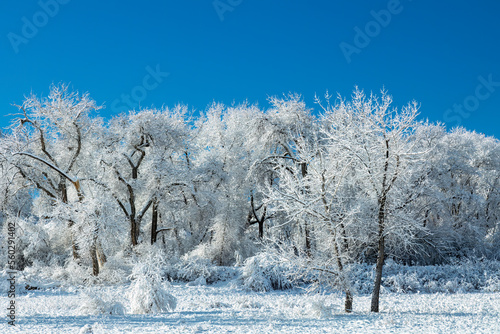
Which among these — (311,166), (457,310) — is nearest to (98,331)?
(311,166)

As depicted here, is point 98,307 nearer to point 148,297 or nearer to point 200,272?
point 148,297

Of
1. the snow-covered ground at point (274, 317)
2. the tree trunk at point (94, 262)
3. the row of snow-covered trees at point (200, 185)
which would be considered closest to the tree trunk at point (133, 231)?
the row of snow-covered trees at point (200, 185)

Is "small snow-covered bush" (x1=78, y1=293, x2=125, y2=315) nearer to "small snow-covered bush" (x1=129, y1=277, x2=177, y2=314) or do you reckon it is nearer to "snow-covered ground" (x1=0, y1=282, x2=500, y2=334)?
"snow-covered ground" (x1=0, y1=282, x2=500, y2=334)

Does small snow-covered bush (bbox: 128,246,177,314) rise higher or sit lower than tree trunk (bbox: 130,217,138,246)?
lower

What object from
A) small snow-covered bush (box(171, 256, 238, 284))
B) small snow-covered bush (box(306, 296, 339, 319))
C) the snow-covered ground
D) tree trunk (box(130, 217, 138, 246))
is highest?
tree trunk (box(130, 217, 138, 246))

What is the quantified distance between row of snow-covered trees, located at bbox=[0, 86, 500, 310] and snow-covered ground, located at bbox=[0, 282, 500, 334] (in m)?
1.57

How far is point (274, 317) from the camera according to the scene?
984 cm

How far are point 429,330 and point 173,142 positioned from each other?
17334 mm

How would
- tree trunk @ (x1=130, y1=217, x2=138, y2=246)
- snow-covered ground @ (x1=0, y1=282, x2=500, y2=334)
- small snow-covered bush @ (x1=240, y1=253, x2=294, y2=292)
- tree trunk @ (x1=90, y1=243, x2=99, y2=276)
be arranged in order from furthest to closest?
tree trunk @ (x1=130, y1=217, x2=138, y2=246), tree trunk @ (x1=90, y1=243, x2=99, y2=276), small snow-covered bush @ (x1=240, y1=253, x2=294, y2=292), snow-covered ground @ (x1=0, y1=282, x2=500, y2=334)

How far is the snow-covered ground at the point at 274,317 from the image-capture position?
831 cm

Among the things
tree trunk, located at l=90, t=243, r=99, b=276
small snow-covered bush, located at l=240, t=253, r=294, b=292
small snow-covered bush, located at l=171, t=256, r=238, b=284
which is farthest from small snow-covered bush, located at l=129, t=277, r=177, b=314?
tree trunk, located at l=90, t=243, r=99, b=276

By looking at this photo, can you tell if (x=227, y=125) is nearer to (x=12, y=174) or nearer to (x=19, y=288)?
(x=12, y=174)

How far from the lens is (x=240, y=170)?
25.6 metres

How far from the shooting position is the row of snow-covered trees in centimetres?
1663
